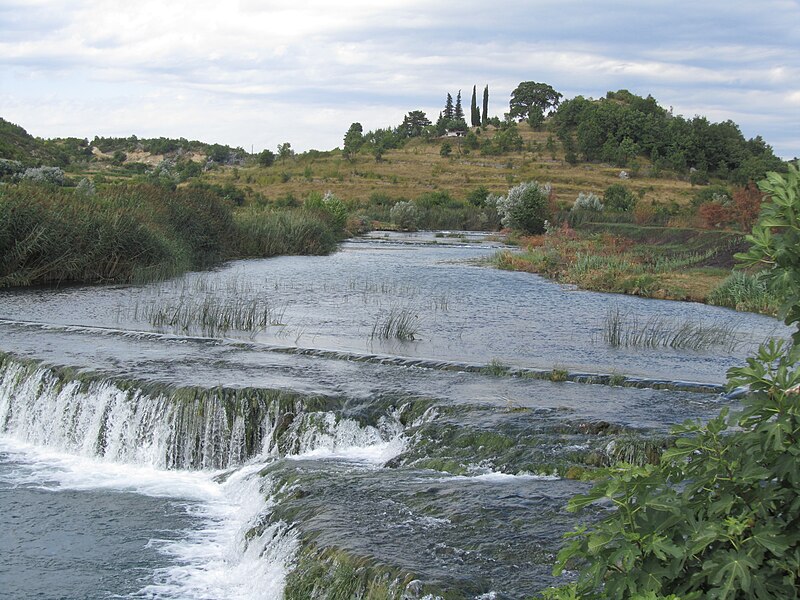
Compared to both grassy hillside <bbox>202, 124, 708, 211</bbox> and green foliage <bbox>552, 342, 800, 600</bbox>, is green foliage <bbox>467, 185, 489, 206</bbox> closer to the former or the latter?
grassy hillside <bbox>202, 124, 708, 211</bbox>

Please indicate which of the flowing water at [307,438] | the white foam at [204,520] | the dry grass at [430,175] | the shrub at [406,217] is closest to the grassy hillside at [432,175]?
the dry grass at [430,175]

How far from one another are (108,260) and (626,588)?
23.1 m

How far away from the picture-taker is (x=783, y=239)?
357 centimetres

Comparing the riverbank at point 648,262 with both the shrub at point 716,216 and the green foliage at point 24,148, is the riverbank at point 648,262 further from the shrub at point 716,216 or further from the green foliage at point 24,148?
Result: the green foliage at point 24,148

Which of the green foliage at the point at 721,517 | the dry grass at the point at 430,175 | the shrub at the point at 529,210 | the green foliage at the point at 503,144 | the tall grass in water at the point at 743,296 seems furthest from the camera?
the green foliage at the point at 503,144

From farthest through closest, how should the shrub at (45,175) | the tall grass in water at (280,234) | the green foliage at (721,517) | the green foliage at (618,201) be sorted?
1. the green foliage at (618,201)
2. the shrub at (45,175)
3. the tall grass in water at (280,234)
4. the green foliage at (721,517)

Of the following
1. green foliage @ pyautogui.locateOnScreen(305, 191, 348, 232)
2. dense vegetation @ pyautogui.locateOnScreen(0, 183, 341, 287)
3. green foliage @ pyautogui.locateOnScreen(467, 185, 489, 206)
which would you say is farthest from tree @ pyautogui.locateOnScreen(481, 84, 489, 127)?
dense vegetation @ pyautogui.locateOnScreen(0, 183, 341, 287)

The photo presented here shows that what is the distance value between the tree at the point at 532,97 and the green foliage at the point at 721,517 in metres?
122

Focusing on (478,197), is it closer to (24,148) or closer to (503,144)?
(503,144)

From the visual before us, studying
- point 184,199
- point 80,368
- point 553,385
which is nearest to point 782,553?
point 553,385

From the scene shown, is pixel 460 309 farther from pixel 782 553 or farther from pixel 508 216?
pixel 508 216

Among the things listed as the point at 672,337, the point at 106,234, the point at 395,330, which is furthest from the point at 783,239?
the point at 106,234

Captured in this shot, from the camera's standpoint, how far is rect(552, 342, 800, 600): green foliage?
3490 millimetres

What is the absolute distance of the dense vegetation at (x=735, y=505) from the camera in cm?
350
